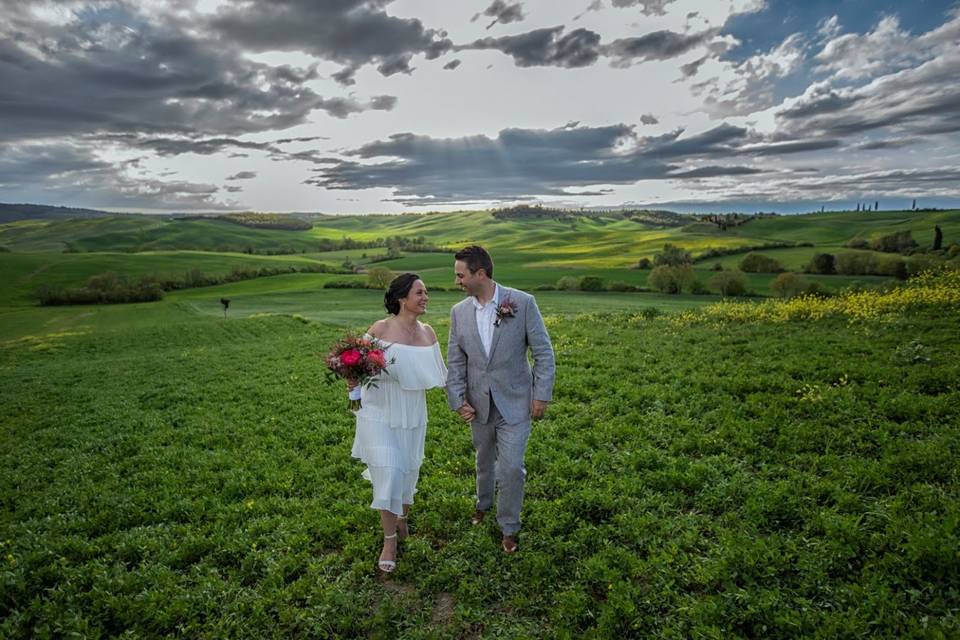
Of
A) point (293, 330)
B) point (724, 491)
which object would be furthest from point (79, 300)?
point (724, 491)

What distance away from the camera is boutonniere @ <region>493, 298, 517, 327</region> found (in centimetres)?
563

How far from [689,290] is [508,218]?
14509 cm

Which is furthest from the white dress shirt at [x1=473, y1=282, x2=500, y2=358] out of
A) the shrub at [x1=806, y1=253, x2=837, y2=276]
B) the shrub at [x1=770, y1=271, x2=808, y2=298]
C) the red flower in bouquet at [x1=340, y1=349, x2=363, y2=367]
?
the shrub at [x1=806, y1=253, x2=837, y2=276]

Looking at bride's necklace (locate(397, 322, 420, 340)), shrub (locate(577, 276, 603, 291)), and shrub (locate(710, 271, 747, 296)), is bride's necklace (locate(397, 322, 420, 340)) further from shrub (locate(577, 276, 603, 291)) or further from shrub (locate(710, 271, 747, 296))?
shrub (locate(577, 276, 603, 291))

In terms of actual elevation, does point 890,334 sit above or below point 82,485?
above

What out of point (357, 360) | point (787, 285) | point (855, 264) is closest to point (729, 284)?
point (787, 285)

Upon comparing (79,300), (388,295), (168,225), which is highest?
(168,225)

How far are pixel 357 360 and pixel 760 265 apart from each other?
63.0 m

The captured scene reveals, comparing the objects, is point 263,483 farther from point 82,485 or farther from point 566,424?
point 566,424

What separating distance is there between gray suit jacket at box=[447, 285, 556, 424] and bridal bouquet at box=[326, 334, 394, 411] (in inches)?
33.5

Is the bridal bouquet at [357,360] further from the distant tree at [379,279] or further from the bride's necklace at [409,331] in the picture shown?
the distant tree at [379,279]

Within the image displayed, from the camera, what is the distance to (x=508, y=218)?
187500mm

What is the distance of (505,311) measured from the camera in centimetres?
562

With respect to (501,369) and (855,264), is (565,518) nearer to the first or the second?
(501,369)
